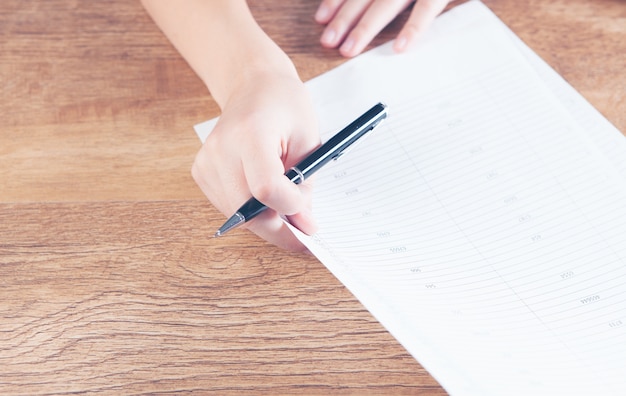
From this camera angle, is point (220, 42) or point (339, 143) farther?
point (220, 42)

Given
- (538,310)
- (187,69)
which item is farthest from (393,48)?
(538,310)

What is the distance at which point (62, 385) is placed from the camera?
0.53 m

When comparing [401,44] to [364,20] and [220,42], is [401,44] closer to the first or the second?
[364,20]

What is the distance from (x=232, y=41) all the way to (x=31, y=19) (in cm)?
25

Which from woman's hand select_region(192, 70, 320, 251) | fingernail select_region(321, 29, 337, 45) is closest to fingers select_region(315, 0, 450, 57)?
fingernail select_region(321, 29, 337, 45)

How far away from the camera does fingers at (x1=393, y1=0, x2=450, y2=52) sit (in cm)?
75

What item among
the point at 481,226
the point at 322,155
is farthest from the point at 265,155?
the point at 481,226

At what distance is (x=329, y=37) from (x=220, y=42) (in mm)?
124

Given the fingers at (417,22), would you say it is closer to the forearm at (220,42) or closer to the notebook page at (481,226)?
the notebook page at (481,226)

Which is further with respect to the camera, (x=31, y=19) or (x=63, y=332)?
(x=31, y=19)

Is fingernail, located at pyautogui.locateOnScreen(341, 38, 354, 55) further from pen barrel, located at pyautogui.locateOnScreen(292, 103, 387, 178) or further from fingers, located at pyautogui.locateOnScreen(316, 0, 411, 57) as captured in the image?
pen barrel, located at pyautogui.locateOnScreen(292, 103, 387, 178)

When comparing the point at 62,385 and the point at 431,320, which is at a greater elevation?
the point at 431,320

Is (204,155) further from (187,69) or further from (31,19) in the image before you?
(31,19)

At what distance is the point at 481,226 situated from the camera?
604mm
